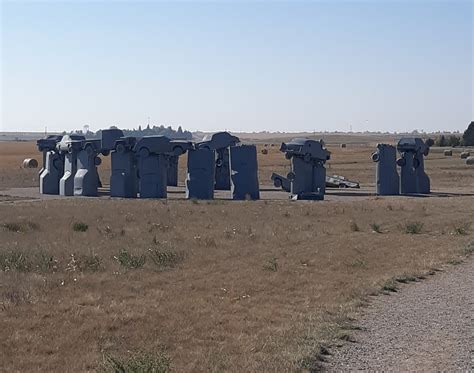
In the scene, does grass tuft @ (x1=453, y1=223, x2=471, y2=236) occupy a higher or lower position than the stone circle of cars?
lower

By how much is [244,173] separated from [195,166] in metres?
2.33

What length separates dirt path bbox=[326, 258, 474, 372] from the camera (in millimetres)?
9453

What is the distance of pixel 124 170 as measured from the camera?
41906 mm

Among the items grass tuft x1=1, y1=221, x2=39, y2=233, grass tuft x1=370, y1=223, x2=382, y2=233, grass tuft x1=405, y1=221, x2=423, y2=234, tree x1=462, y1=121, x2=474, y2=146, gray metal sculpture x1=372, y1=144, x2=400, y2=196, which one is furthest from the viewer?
tree x1=462, y1=121, x2=474, y2=146

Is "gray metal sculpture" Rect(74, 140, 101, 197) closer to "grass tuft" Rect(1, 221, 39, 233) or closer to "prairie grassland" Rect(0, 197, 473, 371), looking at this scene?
"prairie grassland" Rect(0, 197, 473, 371)

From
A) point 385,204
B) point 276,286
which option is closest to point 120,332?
point 276,286

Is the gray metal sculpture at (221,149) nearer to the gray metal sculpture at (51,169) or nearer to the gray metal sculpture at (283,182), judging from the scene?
the gray metal sculpture at (283,182)

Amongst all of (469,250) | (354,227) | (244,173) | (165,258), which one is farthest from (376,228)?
(244,173)

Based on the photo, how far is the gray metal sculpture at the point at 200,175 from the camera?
40531 mm

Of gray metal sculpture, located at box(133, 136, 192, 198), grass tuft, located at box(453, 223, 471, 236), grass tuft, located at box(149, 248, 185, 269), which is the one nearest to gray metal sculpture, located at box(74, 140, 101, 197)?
gray metal sculpture, located at box(133, 136, 192, 198)

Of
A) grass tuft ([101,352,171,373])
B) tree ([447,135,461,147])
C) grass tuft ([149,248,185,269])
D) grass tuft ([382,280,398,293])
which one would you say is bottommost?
grass tuft ([149,248,185,269])

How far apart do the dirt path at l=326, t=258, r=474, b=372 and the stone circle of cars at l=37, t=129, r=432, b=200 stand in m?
25.7

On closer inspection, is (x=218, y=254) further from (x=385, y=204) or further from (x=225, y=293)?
(x=385, y=204)

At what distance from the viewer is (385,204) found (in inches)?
1383
